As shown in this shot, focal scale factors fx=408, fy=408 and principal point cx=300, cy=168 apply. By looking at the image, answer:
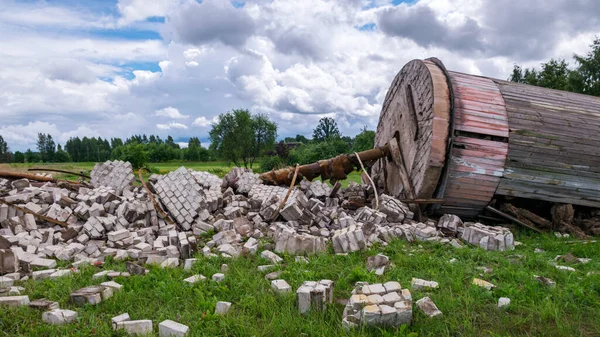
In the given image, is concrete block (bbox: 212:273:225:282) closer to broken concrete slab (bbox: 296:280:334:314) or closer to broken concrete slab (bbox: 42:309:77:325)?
broken concrete slab (bbox: 296:280:334:314)

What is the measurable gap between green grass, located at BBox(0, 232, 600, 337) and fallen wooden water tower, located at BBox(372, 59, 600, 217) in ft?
5.28

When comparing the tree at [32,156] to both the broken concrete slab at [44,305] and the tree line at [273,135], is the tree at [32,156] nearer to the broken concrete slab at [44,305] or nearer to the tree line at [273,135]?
the tree line at [273,135]

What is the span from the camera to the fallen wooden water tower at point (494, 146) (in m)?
5.85

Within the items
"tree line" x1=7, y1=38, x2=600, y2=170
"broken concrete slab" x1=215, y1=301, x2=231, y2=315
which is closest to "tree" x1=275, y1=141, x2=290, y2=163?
"tree line" x1=7, y1=38, x2=600, y2=170

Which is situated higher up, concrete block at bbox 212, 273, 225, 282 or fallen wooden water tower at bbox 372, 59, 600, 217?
fallen wooden water tower at bbox 372, 59, 600, 217

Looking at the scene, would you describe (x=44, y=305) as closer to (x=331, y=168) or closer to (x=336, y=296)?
(x=336, y=296)

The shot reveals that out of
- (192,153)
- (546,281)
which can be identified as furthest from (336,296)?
(192,153)

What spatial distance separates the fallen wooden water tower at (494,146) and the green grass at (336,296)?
5.28ft

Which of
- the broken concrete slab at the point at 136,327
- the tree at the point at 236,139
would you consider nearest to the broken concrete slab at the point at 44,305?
the broken concrete slab at the point at 136,327

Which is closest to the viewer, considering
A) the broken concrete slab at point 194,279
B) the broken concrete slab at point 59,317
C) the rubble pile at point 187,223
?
the broken concrete slab at point 59,317

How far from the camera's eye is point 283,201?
605cm

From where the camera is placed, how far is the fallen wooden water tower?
5.85 m

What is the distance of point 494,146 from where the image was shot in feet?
19.3

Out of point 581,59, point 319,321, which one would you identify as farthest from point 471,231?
point 581,59
